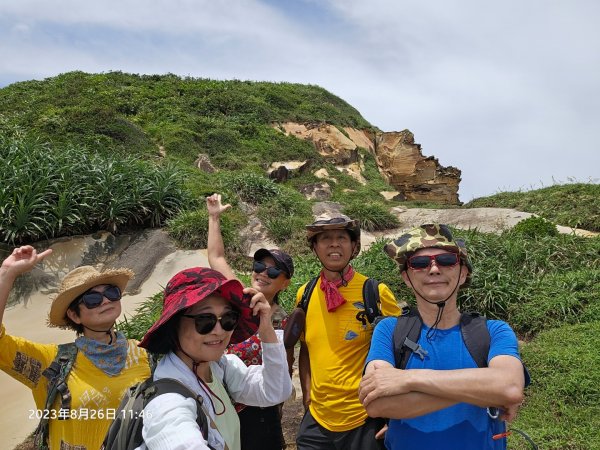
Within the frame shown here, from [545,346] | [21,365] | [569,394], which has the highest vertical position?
[21,365]

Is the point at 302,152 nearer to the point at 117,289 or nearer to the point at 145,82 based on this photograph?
the point at 145,82

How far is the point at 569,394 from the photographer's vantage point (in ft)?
14.6

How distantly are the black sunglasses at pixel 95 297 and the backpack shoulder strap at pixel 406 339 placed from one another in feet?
4.97

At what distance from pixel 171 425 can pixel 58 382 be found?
124 centimetres

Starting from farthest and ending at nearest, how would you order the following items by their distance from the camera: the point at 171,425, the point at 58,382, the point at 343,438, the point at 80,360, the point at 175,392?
the point at 343,438
the point at 80,360
the point at 58,382
the point at 175,392
the point at 171,425

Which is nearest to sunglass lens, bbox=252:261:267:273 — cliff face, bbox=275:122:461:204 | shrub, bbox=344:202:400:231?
shrub, bbox=344:202:400:231

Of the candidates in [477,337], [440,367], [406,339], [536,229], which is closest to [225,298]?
[406,339]

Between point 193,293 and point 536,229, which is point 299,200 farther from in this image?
point 193,293

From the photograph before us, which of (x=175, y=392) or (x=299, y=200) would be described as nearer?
(x=175, y=392)

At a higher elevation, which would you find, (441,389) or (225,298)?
(225,298)

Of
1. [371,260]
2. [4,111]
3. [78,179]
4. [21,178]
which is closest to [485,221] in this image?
[371,260]

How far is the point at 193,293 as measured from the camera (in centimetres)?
176

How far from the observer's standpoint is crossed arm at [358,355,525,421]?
5.81 ft

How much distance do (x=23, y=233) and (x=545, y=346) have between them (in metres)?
7.76
